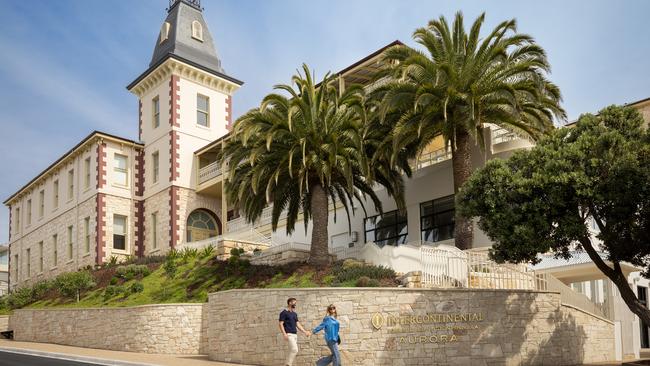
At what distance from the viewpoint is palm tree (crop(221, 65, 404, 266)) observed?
2427 centimetres

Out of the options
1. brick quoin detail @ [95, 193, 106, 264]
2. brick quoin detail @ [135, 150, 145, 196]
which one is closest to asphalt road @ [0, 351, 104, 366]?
brick quoin detail @ [95, 193, 106, 264]

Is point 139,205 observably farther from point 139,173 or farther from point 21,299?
point 21,299

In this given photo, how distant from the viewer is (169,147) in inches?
1594

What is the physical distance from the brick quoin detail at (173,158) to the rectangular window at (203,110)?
2.38 m

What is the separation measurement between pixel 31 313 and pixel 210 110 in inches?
717

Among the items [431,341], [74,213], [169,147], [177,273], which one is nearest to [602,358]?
[431,341]

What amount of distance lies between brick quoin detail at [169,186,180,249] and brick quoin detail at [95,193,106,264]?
4.12 meters

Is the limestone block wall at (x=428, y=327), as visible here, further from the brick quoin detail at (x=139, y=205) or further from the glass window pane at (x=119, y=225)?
the glass window pane at (x=119, y=225)

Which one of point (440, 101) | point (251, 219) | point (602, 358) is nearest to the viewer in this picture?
point (602, 358)

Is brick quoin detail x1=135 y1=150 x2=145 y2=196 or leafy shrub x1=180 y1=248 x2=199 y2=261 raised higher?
brick quoin detail x1=135 y1=150 x2=145 y2=196

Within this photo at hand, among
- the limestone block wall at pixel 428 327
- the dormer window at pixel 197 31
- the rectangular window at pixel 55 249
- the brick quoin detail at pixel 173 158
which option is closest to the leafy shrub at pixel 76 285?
the brick quoin detail at pixel 173 158

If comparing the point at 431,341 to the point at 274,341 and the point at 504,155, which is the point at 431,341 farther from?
the point at 504,155

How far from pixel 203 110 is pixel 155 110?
2.98m

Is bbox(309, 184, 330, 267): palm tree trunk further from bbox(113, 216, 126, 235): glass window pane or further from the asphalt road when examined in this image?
bbox(113, 216, 126, 235): glass window pane
